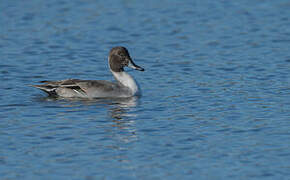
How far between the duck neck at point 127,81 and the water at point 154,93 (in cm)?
42

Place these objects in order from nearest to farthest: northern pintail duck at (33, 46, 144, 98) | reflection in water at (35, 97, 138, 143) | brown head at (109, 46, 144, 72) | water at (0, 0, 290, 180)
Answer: water at (0, 0, 290, 180), reflection in water at (35, 97, 138, 143), northern pintail duck at (33, 46, 144, 98), brown head at (109, 46, 144, 72)

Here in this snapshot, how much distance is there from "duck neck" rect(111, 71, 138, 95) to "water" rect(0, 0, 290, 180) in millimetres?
416

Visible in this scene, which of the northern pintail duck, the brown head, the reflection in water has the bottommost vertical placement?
the reflection in water

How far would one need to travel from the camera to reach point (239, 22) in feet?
84.2

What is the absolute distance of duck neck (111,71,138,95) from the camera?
658 inches

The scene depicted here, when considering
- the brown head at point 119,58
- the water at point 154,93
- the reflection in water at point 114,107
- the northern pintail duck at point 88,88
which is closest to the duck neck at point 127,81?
the northern pintail duck at point 88,88

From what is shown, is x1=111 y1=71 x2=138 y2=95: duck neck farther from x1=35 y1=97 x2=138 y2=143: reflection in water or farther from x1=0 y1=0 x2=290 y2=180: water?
x1=0 y1=0 x2=290 y2=180: water

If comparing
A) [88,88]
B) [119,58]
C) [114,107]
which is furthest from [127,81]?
[114,107]

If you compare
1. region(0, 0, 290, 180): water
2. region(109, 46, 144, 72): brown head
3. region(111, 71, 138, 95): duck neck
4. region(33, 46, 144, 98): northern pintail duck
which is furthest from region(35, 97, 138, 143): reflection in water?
region(109, 46, 144, 72): brown head

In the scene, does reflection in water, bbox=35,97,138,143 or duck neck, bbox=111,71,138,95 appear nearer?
reflection in water, bbox=35,97,138,143

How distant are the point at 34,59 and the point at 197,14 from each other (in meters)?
8.44

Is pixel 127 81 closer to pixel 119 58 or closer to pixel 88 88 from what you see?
pixel 119 58

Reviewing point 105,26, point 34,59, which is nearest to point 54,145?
point 34,59

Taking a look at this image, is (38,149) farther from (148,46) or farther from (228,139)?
(148,46)
